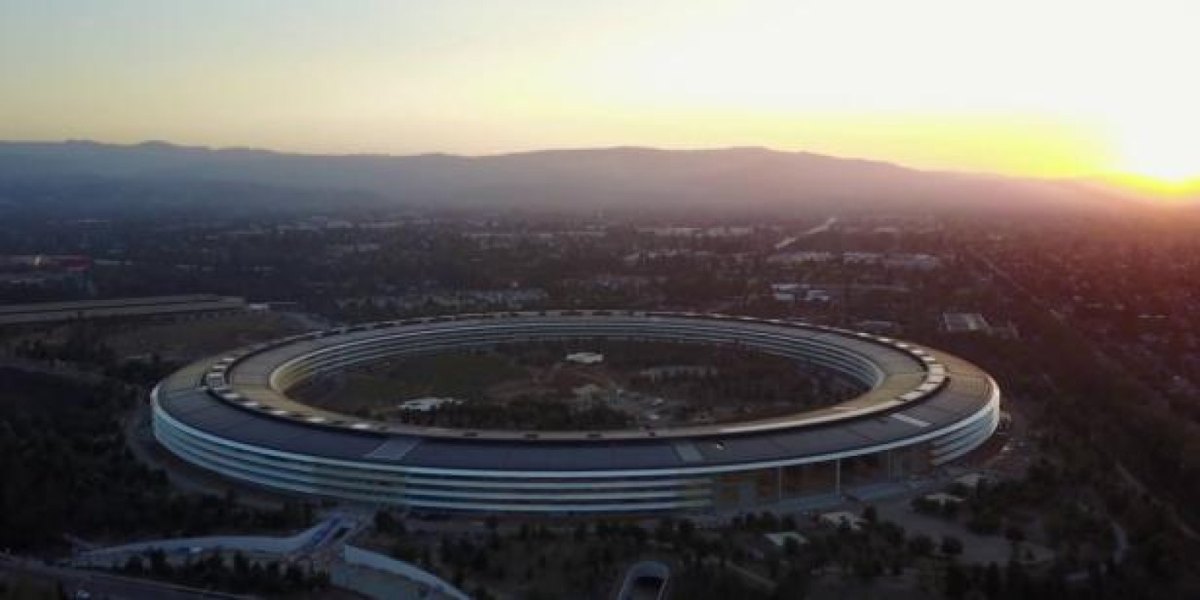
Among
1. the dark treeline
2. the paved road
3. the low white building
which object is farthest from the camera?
the low white building

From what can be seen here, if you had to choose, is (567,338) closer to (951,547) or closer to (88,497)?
(88,497)

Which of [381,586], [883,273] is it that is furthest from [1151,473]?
[883,273]

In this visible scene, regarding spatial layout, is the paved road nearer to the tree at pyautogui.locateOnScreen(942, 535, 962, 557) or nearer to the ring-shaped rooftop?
the ring-shaped rooftop

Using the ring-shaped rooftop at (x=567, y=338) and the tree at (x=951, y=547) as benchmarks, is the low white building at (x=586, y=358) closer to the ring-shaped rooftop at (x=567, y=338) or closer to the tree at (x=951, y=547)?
the ring-shaped rooftop at (x=567, y=338)

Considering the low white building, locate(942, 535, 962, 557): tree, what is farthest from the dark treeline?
the low white building

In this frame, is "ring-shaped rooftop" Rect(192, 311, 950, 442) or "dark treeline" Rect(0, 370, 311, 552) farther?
"ring-shaped rooftop" Rect(192, 311, 950, 442)

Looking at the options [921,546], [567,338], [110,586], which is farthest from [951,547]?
[567,338]

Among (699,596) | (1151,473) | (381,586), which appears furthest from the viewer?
(1151,473)

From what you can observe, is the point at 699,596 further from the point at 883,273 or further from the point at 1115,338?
the point at 883,273
